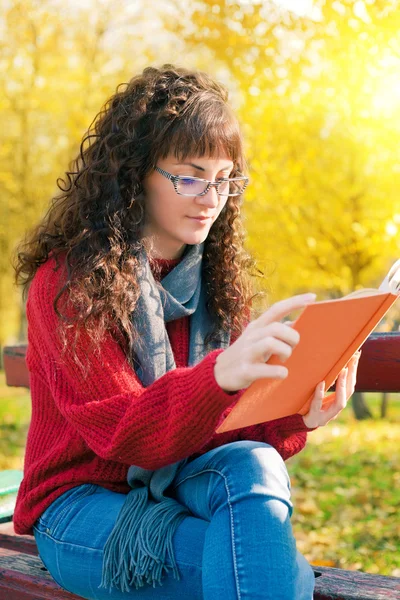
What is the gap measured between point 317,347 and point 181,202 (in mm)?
603

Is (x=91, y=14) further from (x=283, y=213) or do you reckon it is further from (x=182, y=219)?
(x=182, y=219)

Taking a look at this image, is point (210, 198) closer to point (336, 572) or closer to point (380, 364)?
point (380, 364)

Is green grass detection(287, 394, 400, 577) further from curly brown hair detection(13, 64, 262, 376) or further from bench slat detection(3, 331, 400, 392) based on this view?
curly brown hair detection(13, 64, 262, 376)

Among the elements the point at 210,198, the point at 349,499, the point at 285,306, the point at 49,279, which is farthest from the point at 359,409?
the point at 285,306

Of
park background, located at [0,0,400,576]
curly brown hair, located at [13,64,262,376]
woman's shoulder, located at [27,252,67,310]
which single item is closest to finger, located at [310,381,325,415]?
curly brown hair, located at [13,64,262,376]

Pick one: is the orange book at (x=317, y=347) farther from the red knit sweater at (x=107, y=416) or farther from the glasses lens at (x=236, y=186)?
the glasses lens at (x=236, y=186)

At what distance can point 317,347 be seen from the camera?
1.58 m

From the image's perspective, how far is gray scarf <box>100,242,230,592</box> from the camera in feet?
5.57

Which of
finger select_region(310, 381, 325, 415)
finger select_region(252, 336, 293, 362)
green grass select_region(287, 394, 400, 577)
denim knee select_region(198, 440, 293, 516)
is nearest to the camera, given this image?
finger select_region(252, 336, 293, 362)

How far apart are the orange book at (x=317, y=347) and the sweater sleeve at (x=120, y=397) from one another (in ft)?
0.15

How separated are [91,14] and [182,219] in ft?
25.3

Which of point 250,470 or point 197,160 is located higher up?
point 197,160

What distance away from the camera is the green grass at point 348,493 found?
343 centimetres

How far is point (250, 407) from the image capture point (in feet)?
5.16
